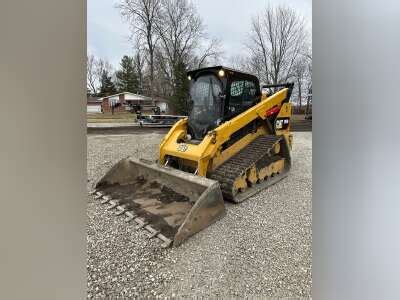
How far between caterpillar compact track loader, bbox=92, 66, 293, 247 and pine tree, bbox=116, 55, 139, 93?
31 centimetres

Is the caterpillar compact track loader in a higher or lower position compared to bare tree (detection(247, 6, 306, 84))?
lower

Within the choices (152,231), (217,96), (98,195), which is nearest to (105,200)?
(98,195)

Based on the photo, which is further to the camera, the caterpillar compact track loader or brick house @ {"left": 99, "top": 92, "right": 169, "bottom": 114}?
the caterpillar compact track loader

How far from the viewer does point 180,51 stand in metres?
1.49

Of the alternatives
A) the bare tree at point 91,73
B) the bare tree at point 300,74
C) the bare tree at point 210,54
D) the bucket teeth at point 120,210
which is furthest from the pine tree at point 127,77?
the bare tree at point 300,74

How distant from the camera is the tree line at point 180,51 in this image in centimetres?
140

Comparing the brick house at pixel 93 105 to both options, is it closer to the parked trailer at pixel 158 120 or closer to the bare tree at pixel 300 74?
the parked trailer at pixel 158 120

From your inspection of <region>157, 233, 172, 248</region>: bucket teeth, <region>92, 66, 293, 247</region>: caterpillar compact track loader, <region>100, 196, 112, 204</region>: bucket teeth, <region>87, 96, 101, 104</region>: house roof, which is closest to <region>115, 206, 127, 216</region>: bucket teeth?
<region>92, 66, 293, 247</region>: caterpillar compact track loader

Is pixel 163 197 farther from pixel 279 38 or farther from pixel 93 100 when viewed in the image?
pixel 279 38

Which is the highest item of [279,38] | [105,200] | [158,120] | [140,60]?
[279,38]

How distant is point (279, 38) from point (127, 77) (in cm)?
80

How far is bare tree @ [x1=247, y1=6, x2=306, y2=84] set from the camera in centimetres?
143

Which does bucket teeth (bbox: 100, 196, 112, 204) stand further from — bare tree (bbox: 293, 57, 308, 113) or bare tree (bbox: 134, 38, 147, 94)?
bare tree (bbox: 293, 57, 308, 113)
